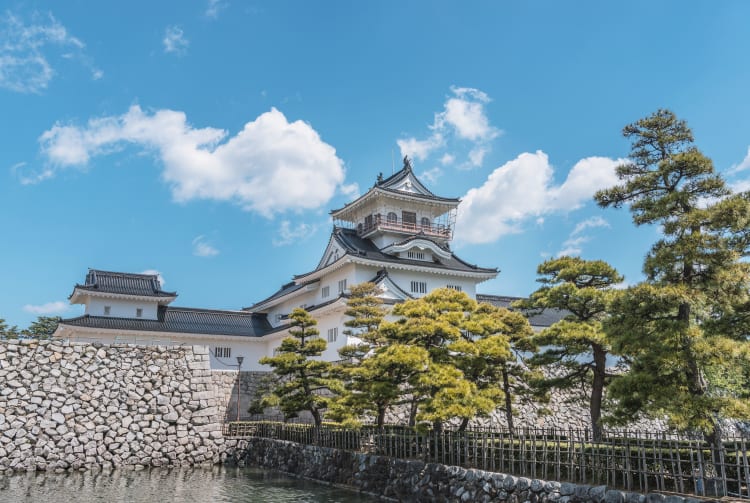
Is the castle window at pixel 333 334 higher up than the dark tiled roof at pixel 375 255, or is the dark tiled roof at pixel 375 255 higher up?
the dark tiled roof at pixel 375 255

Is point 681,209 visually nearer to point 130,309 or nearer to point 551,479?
point 551,479

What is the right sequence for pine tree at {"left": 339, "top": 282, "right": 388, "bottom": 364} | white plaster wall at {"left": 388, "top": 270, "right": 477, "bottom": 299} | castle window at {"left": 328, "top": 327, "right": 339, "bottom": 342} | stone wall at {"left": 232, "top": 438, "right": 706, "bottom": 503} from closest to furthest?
1. stone wall at {"left": 232, "top": 438, "right": 706, "bottom": 503}
2. pine tree at {"left": 339, "top": 282, "right": 388, "bottom": 364}
3. castle window at {"left": 328, "top": 327, "right": 339, "bottom": 342}
4. white plaster wall at {"left": 388, "top": 270, "right": 477, "bottom": 299}

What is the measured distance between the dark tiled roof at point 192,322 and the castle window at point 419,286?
9.46 meters

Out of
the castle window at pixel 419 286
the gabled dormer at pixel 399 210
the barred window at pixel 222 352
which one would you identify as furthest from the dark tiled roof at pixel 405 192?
the barred window at pixel 222 352

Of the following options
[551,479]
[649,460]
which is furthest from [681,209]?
[551,479]

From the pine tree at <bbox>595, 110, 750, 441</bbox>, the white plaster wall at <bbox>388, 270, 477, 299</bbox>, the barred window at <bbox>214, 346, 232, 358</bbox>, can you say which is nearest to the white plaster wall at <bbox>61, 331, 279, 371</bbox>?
the barred window at <bbox>214, 346, 232, 358</bbox>

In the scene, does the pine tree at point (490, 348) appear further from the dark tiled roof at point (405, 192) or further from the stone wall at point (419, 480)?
the dark tiled roof at point (405, 192)

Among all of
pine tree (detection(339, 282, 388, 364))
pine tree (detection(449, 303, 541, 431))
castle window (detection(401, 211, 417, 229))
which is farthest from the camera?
castle window (detection(401, 211, 417, 229))

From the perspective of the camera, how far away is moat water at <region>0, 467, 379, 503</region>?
45.5 feet

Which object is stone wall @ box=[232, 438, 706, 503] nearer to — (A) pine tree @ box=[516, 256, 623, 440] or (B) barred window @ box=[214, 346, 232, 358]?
(A) pine tree @ box=[516, 256, 623, 440]

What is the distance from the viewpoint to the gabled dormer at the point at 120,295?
29.6 meters

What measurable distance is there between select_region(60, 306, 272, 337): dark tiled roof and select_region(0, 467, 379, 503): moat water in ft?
40.2

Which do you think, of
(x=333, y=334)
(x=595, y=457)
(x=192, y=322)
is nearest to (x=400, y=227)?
(x=333, y=334)

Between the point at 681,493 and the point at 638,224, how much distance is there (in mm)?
4493
